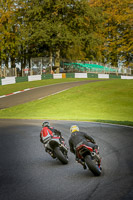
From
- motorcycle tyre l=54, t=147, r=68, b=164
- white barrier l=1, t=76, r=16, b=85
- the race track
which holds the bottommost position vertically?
the race track

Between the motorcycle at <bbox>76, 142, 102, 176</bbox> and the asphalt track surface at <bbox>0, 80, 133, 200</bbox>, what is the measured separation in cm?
19

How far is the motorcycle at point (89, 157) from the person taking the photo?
6.60 metres

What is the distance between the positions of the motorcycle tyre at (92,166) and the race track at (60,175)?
0.40 ft

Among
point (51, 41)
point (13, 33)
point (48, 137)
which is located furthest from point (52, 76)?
point (48, 137)

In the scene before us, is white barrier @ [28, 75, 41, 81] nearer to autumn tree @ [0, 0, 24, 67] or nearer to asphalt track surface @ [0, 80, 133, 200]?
autumn tree @ [0, 0, 24, 67]

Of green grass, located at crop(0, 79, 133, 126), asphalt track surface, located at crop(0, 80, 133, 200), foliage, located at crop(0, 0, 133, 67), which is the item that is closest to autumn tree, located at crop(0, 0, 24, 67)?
foliage, located at crop(0, 0, 133, 67)

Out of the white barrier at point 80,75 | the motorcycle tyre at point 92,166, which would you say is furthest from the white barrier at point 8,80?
the motorcycle tyre at point 92,166

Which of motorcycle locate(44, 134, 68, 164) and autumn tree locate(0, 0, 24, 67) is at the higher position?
autumn tree locate(0, 0, 24, 67)

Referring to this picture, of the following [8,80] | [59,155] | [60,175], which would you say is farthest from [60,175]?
[8,80]

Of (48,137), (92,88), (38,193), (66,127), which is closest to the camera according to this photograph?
(38,193)

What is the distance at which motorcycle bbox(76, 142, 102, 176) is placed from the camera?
21.6 feet

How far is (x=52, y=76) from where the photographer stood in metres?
46.1

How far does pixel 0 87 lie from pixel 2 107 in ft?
38.8

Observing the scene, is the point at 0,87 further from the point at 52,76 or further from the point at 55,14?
the point at 55,14
